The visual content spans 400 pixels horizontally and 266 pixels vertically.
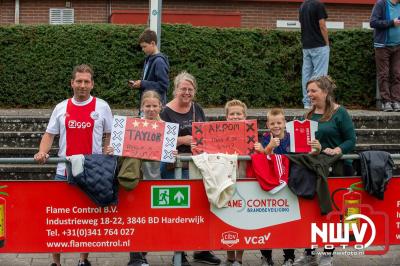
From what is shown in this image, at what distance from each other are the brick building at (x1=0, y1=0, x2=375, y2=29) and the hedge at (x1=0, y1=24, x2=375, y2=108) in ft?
16.3

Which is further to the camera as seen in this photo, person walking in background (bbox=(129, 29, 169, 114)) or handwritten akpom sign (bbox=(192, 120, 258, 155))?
person walking in background (bbox=(129, 29, 169, 114))

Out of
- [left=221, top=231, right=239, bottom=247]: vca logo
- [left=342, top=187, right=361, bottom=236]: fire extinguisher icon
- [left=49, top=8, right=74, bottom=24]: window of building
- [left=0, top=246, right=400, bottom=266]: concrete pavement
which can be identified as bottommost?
[left=0, top=246, right=400, bottom=266]: concrete pavement

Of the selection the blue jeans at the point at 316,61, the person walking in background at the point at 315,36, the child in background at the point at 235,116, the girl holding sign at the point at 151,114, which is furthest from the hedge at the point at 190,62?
the girl holding sign at the point at 151,114

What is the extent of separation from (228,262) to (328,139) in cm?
161

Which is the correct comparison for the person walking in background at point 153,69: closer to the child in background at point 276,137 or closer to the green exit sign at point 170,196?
the child in background at point 276,137

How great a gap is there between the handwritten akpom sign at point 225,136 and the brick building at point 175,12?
1125 cm

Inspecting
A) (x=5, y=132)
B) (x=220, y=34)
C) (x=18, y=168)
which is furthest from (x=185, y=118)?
(x=220, y=34)

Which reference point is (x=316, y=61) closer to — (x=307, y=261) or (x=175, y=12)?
(x=307, y=261)

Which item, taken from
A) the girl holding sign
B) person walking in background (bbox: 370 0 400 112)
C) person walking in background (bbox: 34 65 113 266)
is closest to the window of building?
person walking in background (bbox: 370 0 400 112)

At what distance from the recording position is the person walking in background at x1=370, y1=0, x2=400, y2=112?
1203cm

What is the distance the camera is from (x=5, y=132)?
33.4 ft

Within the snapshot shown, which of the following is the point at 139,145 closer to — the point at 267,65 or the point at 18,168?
the point at 18,168

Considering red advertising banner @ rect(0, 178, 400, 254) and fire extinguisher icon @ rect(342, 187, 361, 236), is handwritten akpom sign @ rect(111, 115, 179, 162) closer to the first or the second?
red advertising banner @ rect(0, 178, 400, 254)

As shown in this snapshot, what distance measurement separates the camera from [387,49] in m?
12.2
